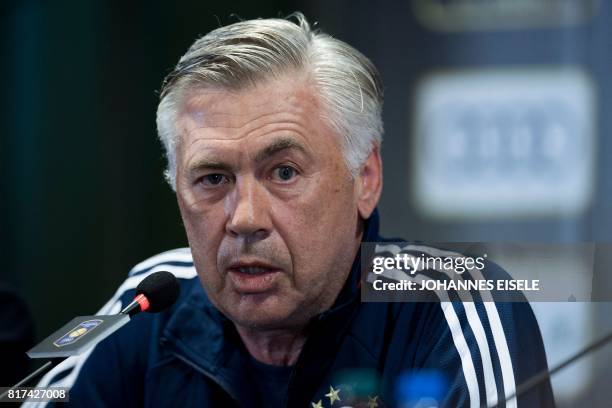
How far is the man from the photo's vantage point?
5.12 feet

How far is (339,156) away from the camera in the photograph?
1637 mm

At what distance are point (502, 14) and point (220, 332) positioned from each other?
1703 millimetres

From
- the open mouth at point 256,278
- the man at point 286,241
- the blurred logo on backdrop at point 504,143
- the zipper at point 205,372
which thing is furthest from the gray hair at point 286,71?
the blurred logo on backdrop at point 504,143

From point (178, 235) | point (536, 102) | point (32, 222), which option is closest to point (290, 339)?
point (536, 102)

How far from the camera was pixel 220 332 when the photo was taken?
1.76 m

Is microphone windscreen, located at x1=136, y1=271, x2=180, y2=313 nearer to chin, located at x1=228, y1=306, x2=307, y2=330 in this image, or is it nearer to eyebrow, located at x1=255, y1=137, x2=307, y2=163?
chin, located at x1=228, y1=306, x2=307, y2=330

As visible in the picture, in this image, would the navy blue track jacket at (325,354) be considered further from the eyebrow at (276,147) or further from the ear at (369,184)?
the eyebrow at (276,147)

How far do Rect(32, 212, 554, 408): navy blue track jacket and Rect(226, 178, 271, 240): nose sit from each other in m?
0.22

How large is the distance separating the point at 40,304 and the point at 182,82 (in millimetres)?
2011

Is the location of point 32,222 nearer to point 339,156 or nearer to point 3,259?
point 3,259

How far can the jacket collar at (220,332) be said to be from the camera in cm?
167

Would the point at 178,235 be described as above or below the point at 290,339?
above

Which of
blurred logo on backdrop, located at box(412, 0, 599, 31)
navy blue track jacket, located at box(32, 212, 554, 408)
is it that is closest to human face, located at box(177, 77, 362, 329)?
navy blue track jacket, located at box(32, 212, 554, 408)

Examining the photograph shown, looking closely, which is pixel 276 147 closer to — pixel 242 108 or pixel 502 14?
pixel 242 108
